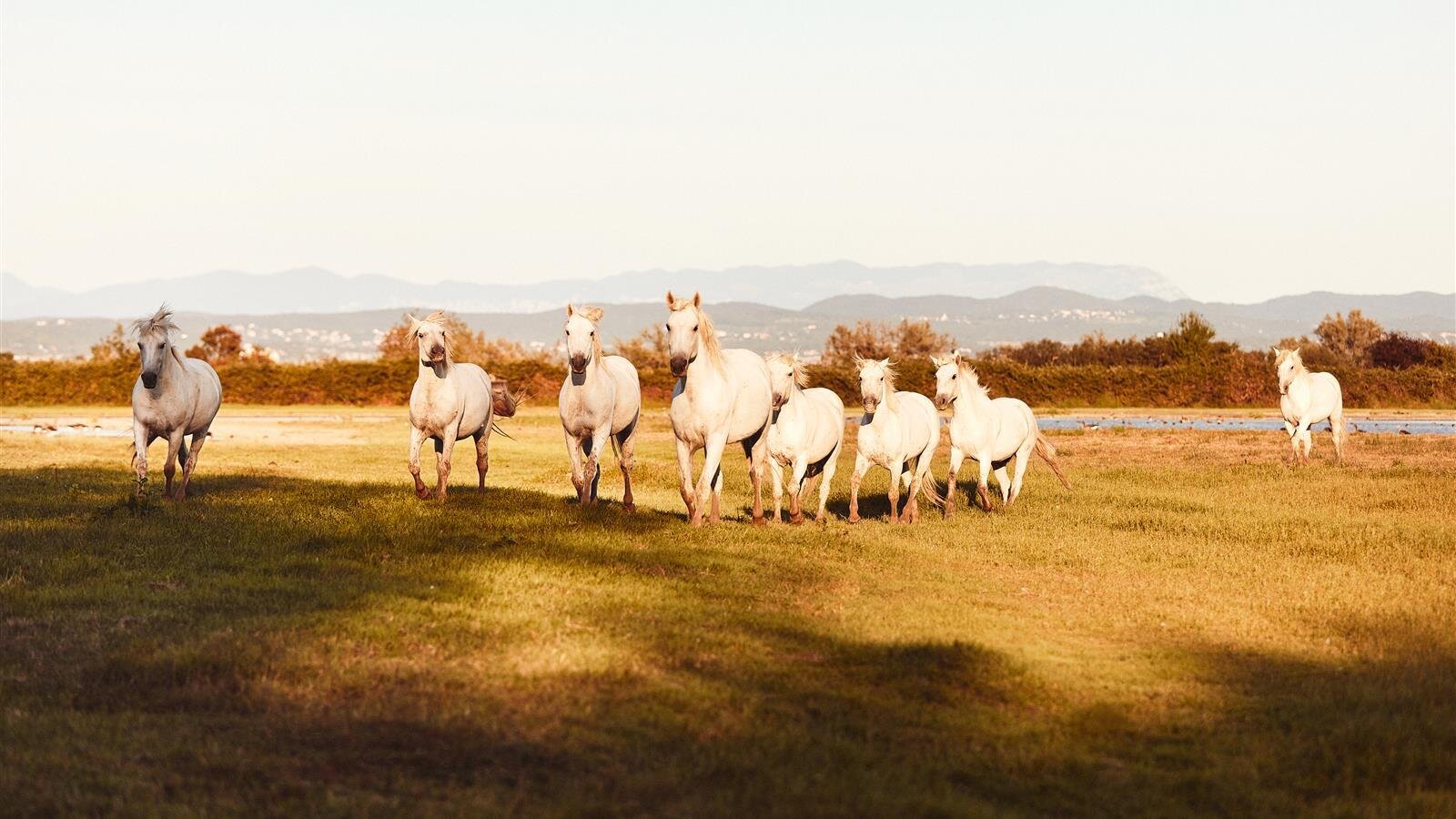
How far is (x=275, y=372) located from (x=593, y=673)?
54.5 metres

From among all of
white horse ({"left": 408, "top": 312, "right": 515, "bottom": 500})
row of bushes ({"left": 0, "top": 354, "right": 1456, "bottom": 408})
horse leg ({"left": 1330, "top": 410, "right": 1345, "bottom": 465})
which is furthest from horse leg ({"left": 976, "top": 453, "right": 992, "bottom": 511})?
row of bushes ({"left": 0, "top": 354, "right": 1456, "bottom": 408})

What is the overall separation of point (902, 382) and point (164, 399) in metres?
40.7

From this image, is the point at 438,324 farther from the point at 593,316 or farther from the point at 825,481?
the point at 825,481

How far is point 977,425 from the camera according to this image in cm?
1850

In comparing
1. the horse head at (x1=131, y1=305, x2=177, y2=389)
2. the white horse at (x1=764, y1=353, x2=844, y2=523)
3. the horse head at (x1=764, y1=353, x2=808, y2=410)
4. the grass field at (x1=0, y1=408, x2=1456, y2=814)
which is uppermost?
the horse head at (x1=131, y1=305, x2=177, y2=389)

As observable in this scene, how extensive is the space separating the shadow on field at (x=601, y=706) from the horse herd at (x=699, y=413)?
375 cm

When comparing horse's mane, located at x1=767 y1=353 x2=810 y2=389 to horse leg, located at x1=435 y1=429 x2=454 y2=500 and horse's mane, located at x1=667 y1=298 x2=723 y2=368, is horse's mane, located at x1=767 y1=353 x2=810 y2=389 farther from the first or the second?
horse leg, located at x1=435 y1=429 x2=454 y2=500

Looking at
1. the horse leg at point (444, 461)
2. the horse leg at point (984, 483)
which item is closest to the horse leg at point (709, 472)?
the horse leg at point (444, 461)

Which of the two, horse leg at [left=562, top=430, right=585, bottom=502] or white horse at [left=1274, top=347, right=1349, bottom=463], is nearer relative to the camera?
horse leg at [left=562, top=430, right=585, bottom=502]

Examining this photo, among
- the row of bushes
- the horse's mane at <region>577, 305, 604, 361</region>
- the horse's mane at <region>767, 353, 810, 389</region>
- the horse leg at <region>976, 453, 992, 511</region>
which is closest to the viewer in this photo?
the horse's mane at <region>577, 305, 604, 361</region>


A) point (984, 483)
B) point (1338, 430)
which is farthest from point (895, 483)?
point (1338, 430)

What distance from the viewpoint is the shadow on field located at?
619 centimetres

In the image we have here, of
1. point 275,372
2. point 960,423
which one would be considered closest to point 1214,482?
point 960,423

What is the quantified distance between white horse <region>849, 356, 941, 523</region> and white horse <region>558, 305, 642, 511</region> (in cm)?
333
